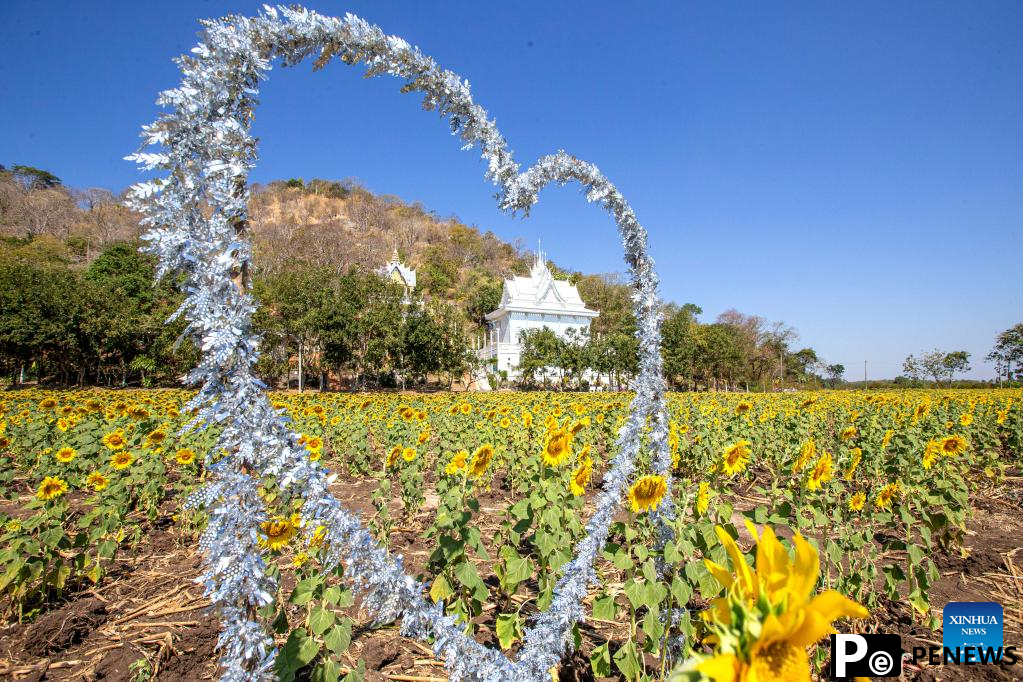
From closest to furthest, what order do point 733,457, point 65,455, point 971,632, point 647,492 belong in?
point 647,492 < point 971,632 < point 733,457 < point 65,455

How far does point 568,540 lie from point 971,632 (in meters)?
2.31

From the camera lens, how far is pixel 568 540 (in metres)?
2.98

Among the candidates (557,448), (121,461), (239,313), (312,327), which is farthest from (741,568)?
(312,327)

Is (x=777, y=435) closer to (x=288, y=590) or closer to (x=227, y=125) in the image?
(x=288, y=590)

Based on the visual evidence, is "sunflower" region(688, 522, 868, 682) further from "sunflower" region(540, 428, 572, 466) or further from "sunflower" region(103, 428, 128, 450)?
"sunflower" region(103, 428, 128, 450)

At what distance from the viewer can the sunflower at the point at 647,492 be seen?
8.38 feet

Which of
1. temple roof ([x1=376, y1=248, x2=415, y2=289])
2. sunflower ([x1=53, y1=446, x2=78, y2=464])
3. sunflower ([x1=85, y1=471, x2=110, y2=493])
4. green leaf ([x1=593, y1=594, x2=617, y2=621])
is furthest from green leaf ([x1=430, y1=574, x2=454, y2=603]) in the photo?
A: temple roof ([x1=376, y1=248, x2=415, y2=289])

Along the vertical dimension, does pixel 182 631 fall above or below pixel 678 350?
below

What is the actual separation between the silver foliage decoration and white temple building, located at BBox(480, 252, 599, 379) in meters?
34.3

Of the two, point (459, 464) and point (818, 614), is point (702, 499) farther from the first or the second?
point (818, 614)

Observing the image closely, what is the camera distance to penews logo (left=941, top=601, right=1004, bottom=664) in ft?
9.27

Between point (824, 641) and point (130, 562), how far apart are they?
15.6ft

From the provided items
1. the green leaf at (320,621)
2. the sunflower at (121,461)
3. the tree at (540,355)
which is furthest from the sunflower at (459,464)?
the tree at (540,355)

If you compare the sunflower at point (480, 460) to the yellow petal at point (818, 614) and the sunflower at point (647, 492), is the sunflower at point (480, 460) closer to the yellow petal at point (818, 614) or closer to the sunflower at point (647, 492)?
the sunflower at point (647, 492)
